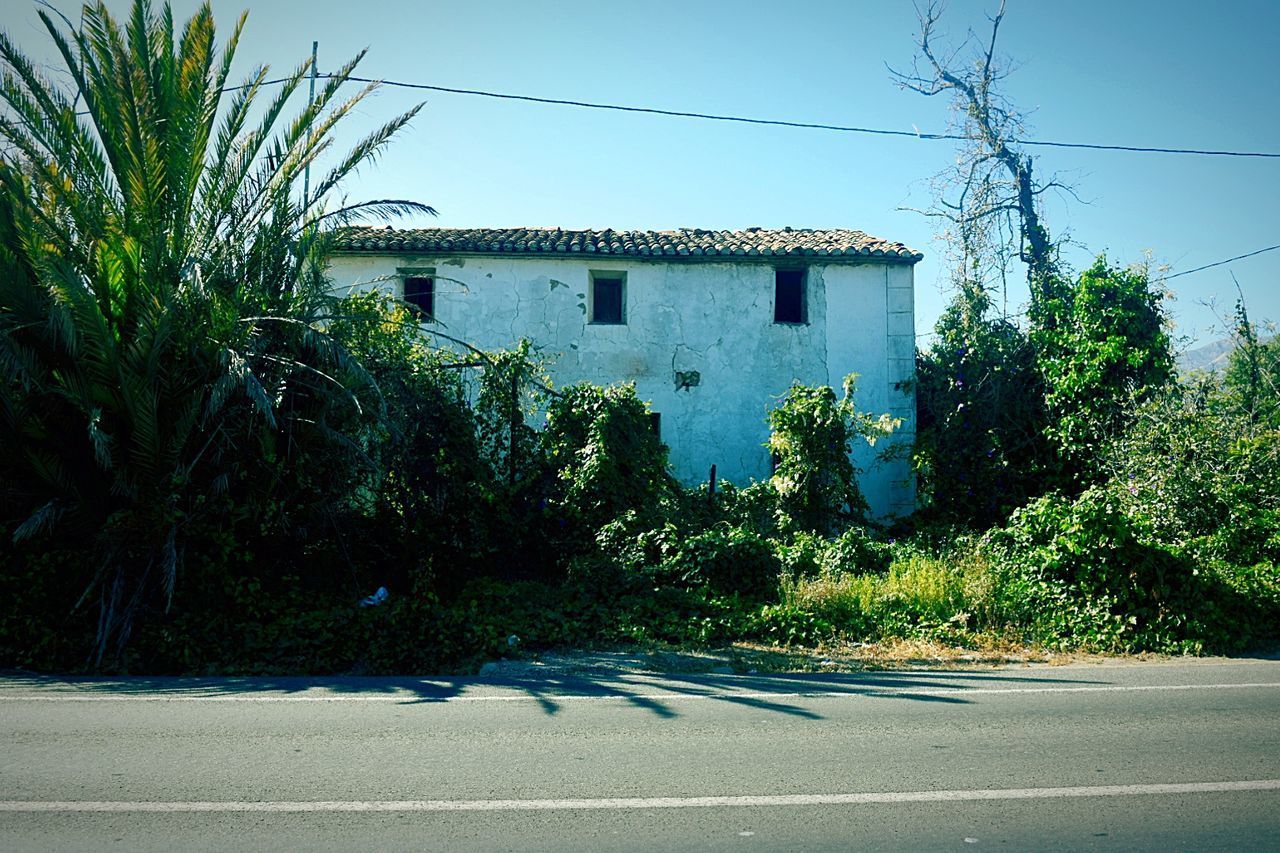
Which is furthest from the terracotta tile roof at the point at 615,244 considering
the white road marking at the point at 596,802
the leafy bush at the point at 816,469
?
the white road marking at the point at 596,802

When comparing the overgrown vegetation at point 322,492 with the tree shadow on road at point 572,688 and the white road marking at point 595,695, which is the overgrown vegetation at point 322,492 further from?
the white road marking at point 595,695

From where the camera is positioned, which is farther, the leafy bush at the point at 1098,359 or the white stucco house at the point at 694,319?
the white stucco house at the point at 694,319

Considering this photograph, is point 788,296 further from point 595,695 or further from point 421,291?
point 595,695

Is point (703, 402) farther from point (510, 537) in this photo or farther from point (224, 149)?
point (224, 149)

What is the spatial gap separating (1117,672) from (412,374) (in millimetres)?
8887

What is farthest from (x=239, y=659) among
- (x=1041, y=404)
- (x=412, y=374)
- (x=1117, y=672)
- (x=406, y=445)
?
(x=1041, y=404)

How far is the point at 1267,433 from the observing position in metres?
12.9

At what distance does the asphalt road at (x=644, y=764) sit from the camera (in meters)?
4.56

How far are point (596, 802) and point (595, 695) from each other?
2.73 meters

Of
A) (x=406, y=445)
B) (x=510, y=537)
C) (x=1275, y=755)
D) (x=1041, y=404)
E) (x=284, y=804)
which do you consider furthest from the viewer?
(x=1041, y=404)

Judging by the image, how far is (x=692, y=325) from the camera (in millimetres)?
18594

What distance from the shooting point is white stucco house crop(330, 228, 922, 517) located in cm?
1848

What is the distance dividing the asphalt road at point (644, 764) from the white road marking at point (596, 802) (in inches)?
0.6

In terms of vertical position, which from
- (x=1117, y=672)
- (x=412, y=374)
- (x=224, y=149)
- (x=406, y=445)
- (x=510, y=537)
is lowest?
(x=1117, y=672)
